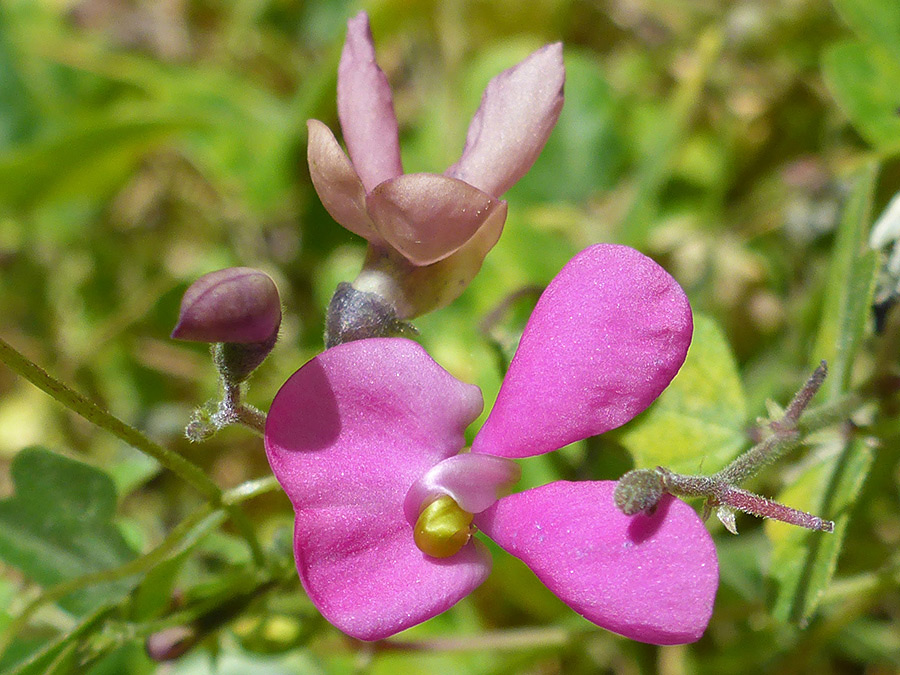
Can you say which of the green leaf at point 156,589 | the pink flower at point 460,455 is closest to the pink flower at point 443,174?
the pink flower at point 460,455

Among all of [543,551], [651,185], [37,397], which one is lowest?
[37,397]

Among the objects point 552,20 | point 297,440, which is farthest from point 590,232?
point 297,440

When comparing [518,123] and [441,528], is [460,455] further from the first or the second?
[518,123]

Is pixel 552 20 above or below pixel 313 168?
below

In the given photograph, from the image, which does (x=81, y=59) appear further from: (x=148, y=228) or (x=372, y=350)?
(x=372, y=350)

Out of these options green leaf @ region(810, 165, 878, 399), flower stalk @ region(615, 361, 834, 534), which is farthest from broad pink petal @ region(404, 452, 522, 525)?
green leaf @ region(810, 165, 878, 399)

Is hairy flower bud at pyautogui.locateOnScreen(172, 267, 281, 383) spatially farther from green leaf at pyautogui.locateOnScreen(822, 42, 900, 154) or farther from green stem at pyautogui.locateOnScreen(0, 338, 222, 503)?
green leaf at pyautogui.locateOnScreen(822, 42, 900, 154)

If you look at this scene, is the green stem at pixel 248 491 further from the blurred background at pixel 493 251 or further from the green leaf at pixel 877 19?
the green leaf at pixel 877 19
